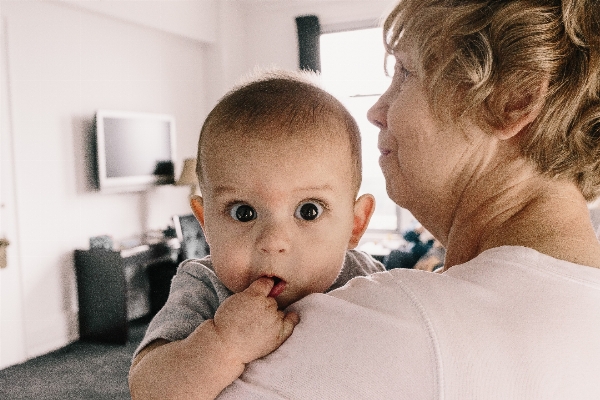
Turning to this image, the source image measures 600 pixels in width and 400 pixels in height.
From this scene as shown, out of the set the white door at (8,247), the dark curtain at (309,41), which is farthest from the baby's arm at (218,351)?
the dark curtain at (309,41)

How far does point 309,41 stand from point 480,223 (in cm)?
581

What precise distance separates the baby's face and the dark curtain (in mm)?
5689

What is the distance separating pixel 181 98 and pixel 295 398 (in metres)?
5.84

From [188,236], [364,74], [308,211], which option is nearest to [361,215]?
[308,211]

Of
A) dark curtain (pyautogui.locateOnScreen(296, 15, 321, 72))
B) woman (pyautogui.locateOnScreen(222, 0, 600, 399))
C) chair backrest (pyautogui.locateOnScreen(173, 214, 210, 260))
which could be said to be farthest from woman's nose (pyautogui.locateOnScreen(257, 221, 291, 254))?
dark curtain (pyautogui.locateOnScreen(296, 15, 321, 72))

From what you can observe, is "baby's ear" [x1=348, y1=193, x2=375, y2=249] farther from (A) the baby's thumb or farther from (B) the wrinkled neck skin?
(A) the baby's thumb

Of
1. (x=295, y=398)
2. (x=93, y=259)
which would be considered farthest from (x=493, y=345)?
(x=93, y=259)

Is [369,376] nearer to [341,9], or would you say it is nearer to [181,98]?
[181,98]

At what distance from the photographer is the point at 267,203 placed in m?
0.77

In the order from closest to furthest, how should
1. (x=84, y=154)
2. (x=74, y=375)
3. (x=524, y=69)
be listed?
(x=524, y=69)
(x=74, y=375)
(x=84, y=154)

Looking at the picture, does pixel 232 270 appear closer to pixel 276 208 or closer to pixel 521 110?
pixel 276 208

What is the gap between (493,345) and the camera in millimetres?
576

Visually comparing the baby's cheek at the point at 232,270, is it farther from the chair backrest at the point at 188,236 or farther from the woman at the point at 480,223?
the chair backrest at the point at 188,236

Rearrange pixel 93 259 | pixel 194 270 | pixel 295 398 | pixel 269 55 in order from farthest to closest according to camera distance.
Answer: pixel 269 55 < pixel 93 259 < pixel 194 270 < pixel 295 398
